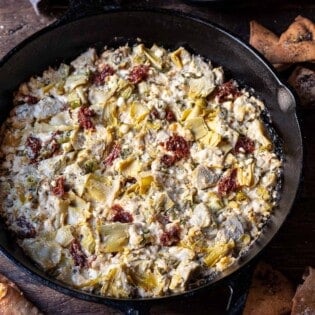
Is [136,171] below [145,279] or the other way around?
the other way around

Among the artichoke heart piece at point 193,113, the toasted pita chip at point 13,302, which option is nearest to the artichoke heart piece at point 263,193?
the artichoke heart piece at point 193,113

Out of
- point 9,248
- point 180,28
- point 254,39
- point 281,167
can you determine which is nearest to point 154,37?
point 180,28

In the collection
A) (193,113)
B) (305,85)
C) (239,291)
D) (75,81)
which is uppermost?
(75,81)

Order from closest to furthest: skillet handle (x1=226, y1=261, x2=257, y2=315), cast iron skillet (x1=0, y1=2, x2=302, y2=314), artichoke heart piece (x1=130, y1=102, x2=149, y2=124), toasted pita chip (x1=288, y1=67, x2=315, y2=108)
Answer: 1. skillet handle (x1=226, y1=261, x2=257, y2=315)
2. cast iron skillet (x1=0, y1=2, x2=302, y2=314)
3. artichoke heart piece (x1=130, y1=102, x2=149, y2=124)
4. toasted pita chip (x1=288, y1=67, x2=315, y2=108)

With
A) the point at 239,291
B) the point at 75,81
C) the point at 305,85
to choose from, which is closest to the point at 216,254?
the point at 239,291

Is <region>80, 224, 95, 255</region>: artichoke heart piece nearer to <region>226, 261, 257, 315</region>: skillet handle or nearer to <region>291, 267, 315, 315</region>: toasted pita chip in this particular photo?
<region>226, 261, 257, 315</region>: skillet handle

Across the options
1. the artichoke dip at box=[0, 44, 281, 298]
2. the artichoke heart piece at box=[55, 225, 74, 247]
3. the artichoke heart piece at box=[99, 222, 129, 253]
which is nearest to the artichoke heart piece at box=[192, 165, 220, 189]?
the artichoke dip at box=[0, 44, 281, 298]

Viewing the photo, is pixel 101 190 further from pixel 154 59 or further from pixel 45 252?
pixel 154 59
